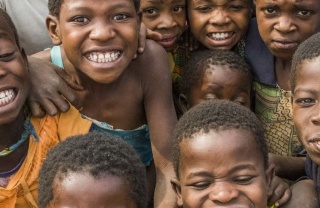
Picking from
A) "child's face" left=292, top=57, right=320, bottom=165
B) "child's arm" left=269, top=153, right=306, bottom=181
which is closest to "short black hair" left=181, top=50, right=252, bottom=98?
"child's arm" left=269, top=153, right=306, bottom=181

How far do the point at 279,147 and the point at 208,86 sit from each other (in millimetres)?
525

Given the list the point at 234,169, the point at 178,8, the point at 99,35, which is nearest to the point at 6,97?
the point at 99,35

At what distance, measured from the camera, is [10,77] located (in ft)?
9.20

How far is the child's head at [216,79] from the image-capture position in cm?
352

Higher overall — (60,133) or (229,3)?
(229,3)

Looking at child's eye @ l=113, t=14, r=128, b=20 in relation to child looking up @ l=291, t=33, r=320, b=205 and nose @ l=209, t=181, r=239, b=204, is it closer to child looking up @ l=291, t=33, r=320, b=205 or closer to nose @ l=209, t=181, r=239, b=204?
child looking up @ l=291, t=33, r=320, b=205

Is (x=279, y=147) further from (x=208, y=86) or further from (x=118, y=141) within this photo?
(x=118, y=141)

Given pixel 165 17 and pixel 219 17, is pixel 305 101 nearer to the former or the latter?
pixel 219 17

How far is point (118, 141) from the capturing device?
2.46 meters

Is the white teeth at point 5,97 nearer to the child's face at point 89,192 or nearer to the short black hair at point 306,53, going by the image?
the child's face at point 89,192

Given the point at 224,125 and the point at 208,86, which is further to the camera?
the point at 208,86

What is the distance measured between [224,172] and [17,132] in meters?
1.02

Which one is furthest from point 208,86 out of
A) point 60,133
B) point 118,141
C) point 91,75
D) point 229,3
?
point 118,141

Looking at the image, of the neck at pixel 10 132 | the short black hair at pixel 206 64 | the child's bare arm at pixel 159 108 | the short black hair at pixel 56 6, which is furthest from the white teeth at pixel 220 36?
the neck at pixel 10 132
